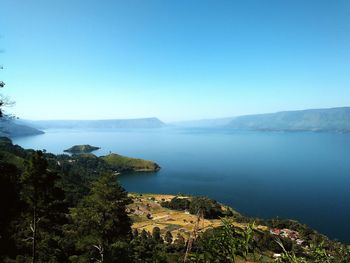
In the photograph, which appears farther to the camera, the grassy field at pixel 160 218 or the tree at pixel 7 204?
the grassy field at pixel 160 218

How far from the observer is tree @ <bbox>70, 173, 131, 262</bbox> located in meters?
18.5

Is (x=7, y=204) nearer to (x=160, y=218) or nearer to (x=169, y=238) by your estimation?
(x=169, y=238)

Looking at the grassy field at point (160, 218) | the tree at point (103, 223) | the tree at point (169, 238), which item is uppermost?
the tree at point (103, 223)

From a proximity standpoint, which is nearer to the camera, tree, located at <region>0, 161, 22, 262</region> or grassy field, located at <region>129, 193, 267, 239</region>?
tree, located at <region>0, 161, 22, 262</region>

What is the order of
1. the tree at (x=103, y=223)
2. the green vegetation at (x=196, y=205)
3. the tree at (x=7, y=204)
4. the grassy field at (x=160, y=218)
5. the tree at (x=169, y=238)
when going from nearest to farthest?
1. the tree at (x=7, y=204)
2. the tree at (x=103, y=223)
3. the tree at (x=169, y=238)
4. the grassy field at (x=160, y=218)
5. the green vegetation at (x=196, y=205)

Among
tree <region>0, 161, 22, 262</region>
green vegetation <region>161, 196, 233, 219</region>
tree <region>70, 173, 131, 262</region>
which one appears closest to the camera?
tree <region>0, 161, 22, 262</region>

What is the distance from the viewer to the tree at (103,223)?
60.6ft

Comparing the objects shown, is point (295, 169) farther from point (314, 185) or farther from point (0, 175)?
point (0, 175)

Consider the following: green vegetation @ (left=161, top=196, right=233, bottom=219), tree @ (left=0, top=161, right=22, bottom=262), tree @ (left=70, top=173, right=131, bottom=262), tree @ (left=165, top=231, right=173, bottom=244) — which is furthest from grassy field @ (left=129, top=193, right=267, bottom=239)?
tree @ (left=0, top=161, right=22, bottom=262)

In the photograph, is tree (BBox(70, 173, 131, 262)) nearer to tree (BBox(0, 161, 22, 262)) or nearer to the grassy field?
tree (BBox(0, 161, 22, 262))

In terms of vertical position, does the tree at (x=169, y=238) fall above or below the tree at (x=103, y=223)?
below

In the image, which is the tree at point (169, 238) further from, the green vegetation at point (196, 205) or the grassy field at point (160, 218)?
the green vegetation at point (196, 205)

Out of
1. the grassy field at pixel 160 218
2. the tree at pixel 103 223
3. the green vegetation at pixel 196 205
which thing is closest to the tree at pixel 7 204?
the tree at pixel 103 223

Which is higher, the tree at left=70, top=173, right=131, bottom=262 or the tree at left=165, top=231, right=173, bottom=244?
the tree at left=70, top=173, right=131, bottom=262
